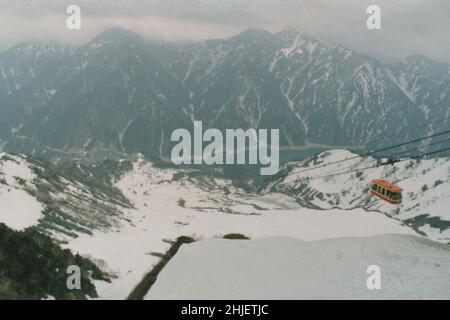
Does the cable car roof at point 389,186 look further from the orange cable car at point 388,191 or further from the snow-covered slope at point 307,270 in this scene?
the snow-covered slope at point 307,270

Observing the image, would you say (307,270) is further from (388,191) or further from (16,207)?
(16,207)

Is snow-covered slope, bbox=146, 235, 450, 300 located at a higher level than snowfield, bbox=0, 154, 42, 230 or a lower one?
lower

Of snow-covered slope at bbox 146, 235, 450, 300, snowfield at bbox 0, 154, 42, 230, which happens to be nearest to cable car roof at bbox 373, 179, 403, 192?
snow-covered slope at bbox 146, 235, 450, 300

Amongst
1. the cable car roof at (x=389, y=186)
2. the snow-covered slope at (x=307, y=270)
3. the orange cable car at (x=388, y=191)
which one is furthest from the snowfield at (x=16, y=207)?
the cable car roof at (x=389, y=186)

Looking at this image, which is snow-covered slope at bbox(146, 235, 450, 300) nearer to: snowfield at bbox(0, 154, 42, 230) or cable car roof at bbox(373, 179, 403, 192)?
cable car roof at bbox(373, 179, 403, 192)

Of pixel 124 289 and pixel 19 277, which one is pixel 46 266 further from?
pixel 124 289

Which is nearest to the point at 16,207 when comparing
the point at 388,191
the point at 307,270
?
the point at 388,191
